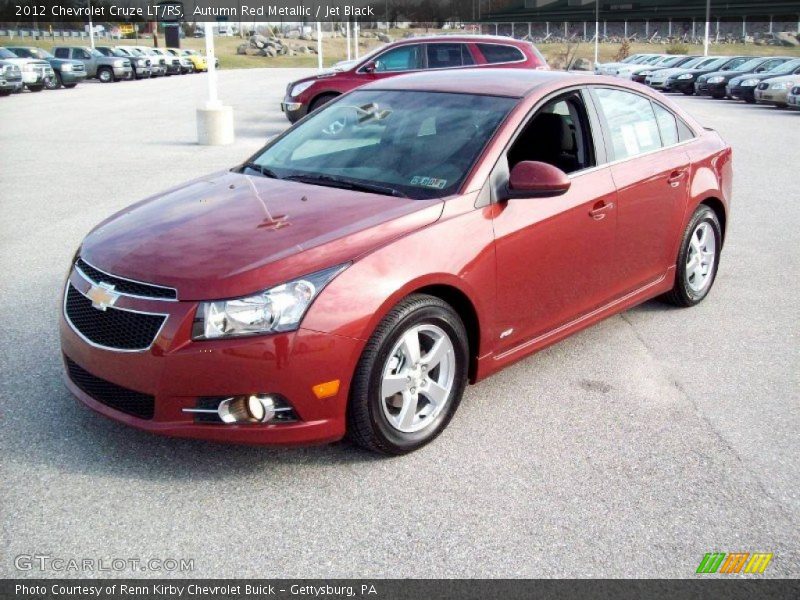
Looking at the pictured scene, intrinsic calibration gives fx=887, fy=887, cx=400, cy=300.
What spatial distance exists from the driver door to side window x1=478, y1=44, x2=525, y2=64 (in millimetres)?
11251

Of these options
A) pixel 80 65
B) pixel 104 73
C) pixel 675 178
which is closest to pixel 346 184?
pixel 675 178

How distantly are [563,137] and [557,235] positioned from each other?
778mm

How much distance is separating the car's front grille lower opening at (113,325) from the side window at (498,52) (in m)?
13.1

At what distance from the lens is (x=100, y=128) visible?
19.7 meters

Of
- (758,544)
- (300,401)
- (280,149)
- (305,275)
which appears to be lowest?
(758,544)

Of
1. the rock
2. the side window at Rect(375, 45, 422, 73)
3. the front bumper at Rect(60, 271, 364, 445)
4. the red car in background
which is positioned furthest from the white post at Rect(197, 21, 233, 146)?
the rock

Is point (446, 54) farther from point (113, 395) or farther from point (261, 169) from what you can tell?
point (113, 395)

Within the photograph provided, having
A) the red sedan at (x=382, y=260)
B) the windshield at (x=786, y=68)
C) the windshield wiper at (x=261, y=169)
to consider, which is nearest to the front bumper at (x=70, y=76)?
the windshield at (x=786, y=68)

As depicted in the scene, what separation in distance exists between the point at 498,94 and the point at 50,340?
3.14m

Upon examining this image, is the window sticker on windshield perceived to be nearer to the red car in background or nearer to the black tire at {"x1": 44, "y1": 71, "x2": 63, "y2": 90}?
the red car in background

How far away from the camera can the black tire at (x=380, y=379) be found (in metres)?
3.82

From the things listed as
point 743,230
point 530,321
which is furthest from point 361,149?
point 743,230

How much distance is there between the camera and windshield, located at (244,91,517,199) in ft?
15.1

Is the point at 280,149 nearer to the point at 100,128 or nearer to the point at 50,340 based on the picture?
the point at 50,340
